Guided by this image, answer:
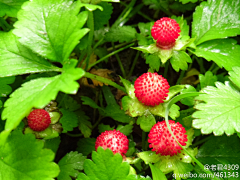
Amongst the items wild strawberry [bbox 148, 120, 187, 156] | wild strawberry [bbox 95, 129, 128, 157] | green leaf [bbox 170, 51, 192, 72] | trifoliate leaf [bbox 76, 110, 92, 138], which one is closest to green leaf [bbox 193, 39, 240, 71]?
green leaf [bbox 170, 51, 192, 72]

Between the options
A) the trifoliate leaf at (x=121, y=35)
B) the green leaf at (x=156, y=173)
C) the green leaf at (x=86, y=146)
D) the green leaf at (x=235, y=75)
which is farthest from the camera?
the trifoliate leaf at (x=121, y=35)

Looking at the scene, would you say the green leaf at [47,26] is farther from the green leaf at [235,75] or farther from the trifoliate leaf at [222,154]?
the trifoliate leaf at [222,154]

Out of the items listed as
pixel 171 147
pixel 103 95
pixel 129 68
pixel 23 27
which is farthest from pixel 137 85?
pixel 129 68

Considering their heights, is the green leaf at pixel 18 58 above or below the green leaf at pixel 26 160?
above

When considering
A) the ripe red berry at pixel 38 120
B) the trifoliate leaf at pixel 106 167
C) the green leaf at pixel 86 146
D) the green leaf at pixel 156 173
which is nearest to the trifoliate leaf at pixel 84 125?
the green leaf at pixel 86 146

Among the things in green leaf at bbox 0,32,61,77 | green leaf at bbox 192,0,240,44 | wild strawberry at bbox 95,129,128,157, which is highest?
green leaf at bbox 192,0,240,44

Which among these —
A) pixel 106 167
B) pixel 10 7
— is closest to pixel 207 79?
pixel 106 167

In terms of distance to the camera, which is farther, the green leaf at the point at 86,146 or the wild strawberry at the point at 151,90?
the green leaf at the point at 86,146

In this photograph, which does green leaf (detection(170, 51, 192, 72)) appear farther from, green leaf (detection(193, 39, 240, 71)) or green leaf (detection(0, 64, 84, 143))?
green leaf (detection(0, 64, 84, 143))
